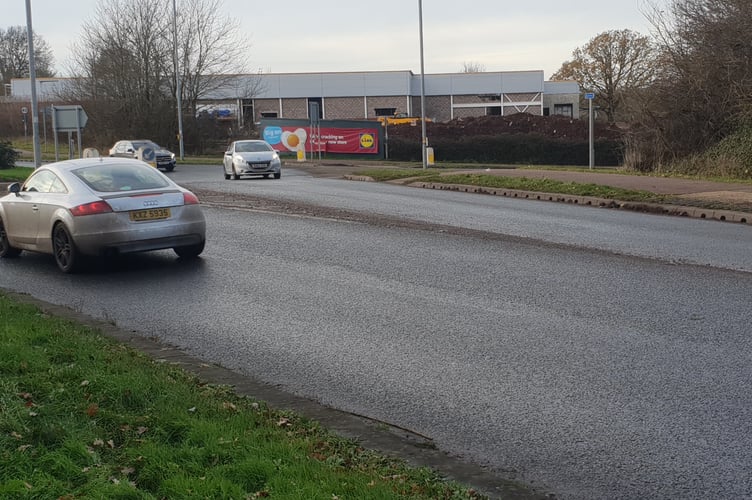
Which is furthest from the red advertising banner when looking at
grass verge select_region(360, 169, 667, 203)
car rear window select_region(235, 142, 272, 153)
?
grass verge select_region(360, 169, 667, 203)

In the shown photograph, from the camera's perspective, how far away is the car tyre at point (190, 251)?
13.6 meters

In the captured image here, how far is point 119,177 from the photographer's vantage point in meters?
13.2

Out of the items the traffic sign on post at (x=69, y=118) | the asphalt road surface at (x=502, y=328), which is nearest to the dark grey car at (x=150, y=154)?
the traffic sign on post at (x=69, y=118)

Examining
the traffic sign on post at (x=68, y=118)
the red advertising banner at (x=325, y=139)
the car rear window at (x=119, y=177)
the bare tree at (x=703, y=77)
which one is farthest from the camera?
the red advertising banner at (x=325, y=139)

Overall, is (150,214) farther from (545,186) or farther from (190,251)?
(545,186)

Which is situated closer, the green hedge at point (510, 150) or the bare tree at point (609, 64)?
the green hedge at point (510, 150)

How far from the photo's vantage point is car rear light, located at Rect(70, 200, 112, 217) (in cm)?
1246

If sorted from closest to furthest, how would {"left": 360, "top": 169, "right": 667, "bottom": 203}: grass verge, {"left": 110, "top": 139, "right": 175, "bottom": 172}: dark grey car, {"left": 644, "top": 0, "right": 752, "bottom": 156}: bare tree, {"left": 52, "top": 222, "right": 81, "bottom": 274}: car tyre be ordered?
{"left": 52, "top": 222, "right": 81, "bottom": 274}: car tyre, {"left": 360, "top": 169, "right": 667, "bottom": 203}: grass verge, {"left": 644, "top": 0, "right": 752, "bottom": 156}: bare tree, {"left": 110, "top": 139, "right": 175, "bottom": 172}: dark grey car

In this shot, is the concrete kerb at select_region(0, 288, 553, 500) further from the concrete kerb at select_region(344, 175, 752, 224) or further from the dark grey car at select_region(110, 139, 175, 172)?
the dark grey car at select_region(110, 139, 175, 172)

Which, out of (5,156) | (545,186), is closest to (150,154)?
(5,156)

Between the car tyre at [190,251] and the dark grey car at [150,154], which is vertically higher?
the dark grey car at [150,154]

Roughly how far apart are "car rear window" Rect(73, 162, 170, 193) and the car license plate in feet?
1.52

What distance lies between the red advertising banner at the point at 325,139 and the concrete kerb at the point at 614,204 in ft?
78.2

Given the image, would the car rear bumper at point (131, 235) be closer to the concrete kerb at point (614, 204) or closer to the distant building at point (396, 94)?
the concrete kerb at point (614, 204)
